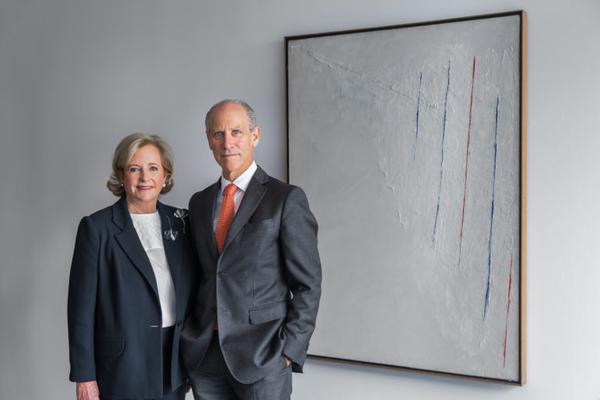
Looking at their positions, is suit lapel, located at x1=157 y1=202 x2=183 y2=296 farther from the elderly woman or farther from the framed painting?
the framed painting

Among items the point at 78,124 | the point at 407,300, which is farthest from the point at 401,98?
the point at 78,124

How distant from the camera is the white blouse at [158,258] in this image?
7.20 ft

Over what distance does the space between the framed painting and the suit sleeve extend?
1.70ft

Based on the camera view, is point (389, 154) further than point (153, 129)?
No

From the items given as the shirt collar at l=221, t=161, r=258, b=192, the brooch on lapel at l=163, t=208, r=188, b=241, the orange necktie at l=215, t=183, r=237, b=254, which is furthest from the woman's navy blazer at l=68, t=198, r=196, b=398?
the shirt collar at l=221, t=161, r=258, b=192

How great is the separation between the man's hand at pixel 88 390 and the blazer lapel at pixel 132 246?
35 centimetres

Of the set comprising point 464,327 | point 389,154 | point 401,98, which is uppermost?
point 401,98

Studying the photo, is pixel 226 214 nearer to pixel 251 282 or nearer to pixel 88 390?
pixel 251 282

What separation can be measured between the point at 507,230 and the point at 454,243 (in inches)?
7.4

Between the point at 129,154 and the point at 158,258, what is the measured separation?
13.8 inches

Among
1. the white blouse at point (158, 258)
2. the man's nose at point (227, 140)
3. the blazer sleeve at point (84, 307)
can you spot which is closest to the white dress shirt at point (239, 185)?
the man's nose at point (227, 140)

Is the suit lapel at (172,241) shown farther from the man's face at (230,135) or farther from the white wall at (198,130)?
the white wall at (198,130)
